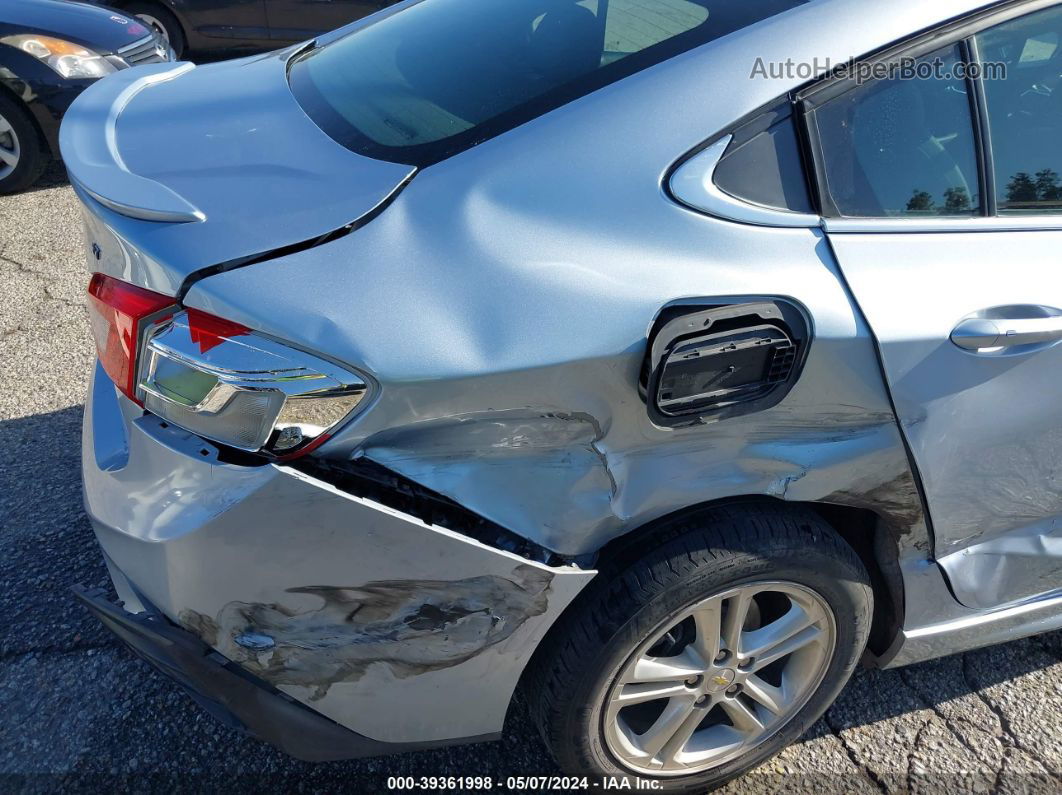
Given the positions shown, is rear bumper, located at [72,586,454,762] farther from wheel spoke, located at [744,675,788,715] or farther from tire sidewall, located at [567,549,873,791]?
wheel spoke, located at [744,675,788,715]

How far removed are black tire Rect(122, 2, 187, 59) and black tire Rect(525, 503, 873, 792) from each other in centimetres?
643

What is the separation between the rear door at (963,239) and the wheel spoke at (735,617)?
0.41 meters

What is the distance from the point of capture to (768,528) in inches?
66.5

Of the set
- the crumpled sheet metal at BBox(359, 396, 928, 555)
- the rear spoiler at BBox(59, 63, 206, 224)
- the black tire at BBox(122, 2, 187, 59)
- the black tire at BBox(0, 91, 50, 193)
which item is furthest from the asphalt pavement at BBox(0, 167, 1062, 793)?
the black tire at BBox(122, 2, 187, 59)

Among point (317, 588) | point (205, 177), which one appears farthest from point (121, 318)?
point (317, 588)

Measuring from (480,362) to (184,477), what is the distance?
533mm

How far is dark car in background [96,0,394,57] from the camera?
6785 millimetres

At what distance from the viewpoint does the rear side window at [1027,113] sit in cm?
172

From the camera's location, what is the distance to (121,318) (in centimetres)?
153

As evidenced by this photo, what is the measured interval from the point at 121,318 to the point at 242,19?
619 centimetres

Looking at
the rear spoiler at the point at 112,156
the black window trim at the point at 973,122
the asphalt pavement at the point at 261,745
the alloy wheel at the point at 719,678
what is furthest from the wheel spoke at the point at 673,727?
the rear spoiler at the point at 112,156

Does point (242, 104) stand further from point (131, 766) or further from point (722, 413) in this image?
point (131, 766)

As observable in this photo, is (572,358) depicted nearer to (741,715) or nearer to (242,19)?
(741,715)

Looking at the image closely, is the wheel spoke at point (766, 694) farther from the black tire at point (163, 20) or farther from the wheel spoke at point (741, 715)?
the black tire at point (163, 20)
